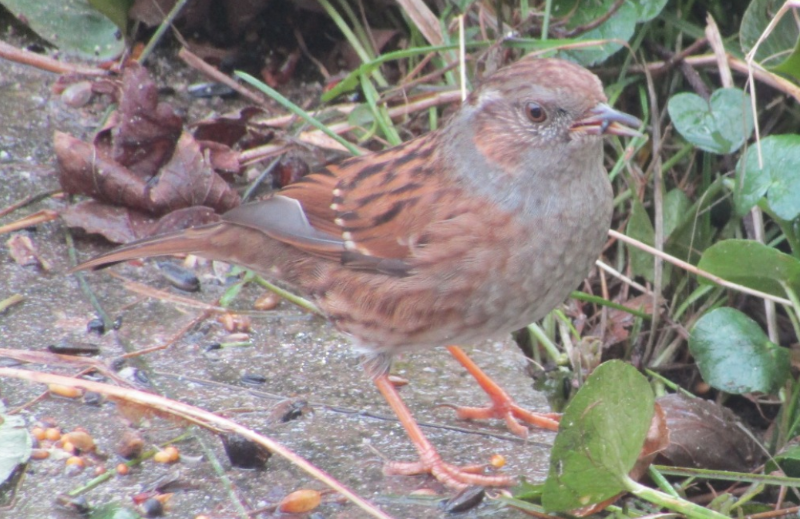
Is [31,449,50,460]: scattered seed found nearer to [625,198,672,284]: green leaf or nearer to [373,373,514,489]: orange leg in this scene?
[373,373,514,489]: orange leg

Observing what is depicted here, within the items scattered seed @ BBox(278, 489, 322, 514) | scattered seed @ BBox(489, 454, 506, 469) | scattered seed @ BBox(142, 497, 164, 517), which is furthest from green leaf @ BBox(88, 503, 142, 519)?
scattered seed @ BBox(489, 454, 506, 469)

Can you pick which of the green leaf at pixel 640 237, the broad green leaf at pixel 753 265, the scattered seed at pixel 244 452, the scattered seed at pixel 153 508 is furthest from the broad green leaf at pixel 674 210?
the scattered seed at pixel 153 508

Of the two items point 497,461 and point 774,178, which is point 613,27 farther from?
point 497,461

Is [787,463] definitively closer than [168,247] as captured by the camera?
Yes

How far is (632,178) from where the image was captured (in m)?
3.85

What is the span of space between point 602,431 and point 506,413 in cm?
76

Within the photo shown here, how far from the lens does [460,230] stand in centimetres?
296

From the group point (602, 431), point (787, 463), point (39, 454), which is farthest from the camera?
point (787, 463)

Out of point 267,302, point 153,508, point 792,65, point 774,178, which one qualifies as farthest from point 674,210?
point 153,508

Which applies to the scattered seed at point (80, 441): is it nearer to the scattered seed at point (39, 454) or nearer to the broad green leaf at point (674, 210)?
the scattered seed at point (39, 454)

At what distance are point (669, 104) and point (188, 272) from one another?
1779mm

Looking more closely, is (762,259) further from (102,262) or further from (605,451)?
(102,262)

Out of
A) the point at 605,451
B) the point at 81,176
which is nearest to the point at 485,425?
the point at 605,451

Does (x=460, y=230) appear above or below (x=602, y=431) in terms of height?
above
